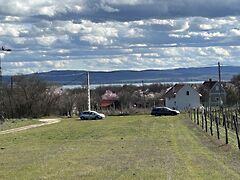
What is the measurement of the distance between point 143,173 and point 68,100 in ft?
274

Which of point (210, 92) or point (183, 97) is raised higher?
point (210, 92)

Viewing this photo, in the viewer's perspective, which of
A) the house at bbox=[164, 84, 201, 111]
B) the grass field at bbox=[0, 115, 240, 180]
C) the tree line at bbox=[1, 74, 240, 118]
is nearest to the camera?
the grass field at bbox=[0, 115, 240, 180]

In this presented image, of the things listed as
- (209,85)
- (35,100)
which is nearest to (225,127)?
(35,100)

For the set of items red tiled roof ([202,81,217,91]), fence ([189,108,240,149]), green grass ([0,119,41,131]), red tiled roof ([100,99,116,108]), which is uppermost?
fence ([189,108,240,149])

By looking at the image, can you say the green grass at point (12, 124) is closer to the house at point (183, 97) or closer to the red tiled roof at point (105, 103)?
the red tiled roof at point (105, 103)

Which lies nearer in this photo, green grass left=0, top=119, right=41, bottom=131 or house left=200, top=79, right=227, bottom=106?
green grass left=0, top=119, right=41, bottom=131

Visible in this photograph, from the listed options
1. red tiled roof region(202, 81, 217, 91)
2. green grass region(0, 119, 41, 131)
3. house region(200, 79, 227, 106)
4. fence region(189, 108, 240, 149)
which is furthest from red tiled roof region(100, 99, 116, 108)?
fence region(189, 108, 240, 149)

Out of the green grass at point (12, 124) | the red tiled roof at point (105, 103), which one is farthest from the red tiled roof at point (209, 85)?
the green grass at point (12, 124)

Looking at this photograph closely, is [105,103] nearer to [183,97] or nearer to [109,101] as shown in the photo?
[109,101]

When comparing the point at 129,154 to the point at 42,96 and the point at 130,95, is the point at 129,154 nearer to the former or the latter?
the point at 42,96

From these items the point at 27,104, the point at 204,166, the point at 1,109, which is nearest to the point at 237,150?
the point at 204,166

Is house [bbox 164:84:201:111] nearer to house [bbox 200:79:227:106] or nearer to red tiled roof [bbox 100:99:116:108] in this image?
house [bbox 200:79:227:106]

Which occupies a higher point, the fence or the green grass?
the fence

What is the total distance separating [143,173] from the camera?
1800cm
